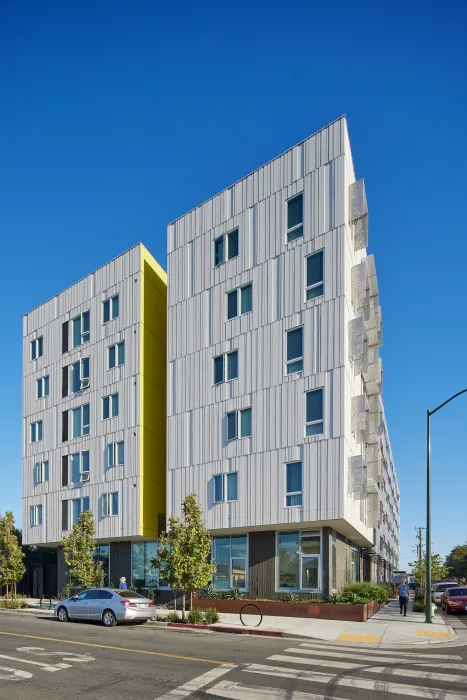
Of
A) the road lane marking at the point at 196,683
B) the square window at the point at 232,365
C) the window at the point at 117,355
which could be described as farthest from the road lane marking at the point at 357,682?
the window at the point at 117,355

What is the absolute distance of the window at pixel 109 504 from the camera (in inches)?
1588

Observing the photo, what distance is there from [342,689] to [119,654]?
7.09 m

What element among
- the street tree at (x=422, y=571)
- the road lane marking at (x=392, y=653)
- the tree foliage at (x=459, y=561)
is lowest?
the tree foliage at (x=459, y=561)

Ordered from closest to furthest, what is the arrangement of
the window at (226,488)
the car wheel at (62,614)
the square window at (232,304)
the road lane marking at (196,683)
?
the road lane marking at (196,683) → the car wheel at (62,614) → the window at (226,488) → the square window at (232,304)

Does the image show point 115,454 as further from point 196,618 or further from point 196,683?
point 196,683

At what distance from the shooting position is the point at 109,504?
134 ft

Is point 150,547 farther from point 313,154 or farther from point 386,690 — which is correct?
point 386,690

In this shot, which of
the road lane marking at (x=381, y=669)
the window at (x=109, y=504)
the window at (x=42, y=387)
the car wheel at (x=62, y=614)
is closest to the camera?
the road lane marking at (x=381, y=669)

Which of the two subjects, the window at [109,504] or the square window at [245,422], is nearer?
the square window at [245,422]

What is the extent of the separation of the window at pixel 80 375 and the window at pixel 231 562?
45.2 feet

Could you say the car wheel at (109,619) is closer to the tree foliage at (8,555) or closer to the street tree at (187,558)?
the street tree at (187,558)

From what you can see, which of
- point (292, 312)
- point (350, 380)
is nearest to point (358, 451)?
point (350, 380)

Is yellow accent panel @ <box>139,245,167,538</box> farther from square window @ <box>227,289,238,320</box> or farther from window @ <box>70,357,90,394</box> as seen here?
square window @ <box>227,289,238,320</box>

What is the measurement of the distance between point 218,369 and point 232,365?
94 centimetres
